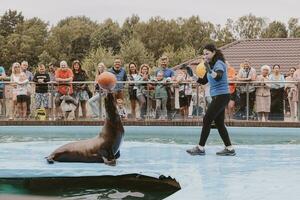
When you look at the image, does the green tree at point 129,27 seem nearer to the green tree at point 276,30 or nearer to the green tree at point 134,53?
the green tree at point 134,53

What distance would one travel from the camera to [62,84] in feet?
54.1

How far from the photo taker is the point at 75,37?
7950cm

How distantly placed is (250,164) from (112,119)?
78.5 inches

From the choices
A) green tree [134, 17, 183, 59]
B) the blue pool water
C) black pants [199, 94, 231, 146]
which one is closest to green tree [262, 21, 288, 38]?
green tree [134, 17, 183, 59]

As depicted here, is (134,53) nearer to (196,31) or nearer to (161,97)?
(196,31)

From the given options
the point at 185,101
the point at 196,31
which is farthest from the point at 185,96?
the point at 196,31

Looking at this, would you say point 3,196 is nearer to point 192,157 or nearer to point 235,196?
point 192,157

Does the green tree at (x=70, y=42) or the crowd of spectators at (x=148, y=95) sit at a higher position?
the green tree at (x=70, y=42)

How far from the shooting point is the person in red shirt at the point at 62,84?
16453 mm

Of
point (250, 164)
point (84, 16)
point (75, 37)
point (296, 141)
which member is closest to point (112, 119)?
point (250, 164)

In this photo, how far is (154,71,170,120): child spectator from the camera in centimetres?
1616

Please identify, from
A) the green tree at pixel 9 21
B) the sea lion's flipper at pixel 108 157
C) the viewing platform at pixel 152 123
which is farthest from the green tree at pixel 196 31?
the sea lion's flipper at pixel 108 157

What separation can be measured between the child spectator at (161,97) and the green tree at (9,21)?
222 ft

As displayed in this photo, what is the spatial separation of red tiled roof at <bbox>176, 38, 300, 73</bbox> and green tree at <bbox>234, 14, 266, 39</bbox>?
4418cm
